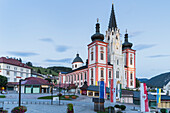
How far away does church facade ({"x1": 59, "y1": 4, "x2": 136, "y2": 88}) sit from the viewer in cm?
6103

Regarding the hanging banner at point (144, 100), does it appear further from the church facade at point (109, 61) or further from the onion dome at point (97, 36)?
the onion dome at point (97, 36)

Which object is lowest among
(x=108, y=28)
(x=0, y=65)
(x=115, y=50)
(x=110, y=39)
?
(x=0, y=65)

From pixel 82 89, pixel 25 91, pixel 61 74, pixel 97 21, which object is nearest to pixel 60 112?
pixel 82 89

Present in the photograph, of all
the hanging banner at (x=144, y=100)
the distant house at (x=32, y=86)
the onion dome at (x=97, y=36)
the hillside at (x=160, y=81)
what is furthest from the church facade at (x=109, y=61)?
the hanging banner at (x=144, y=100)

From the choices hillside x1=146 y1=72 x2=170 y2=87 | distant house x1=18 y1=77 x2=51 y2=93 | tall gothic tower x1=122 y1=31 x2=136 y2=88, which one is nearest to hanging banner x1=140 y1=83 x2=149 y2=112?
distant house x1=18 y1=77 x2=51 y2=93

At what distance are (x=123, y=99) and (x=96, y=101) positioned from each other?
67.0ft

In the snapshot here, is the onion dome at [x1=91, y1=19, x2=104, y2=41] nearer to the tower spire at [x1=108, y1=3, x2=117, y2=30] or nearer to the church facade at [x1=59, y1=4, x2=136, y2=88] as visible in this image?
the church facade at [x1=59, y1=4, x2=136, y2=88]

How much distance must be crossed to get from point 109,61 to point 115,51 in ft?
17.3

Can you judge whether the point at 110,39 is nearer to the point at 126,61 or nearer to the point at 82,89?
the point at 126,61

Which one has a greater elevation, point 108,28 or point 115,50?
point 108,28

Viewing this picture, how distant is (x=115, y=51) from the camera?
69.9 m

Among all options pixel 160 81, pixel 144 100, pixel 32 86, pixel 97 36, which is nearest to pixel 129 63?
pixel 97 36

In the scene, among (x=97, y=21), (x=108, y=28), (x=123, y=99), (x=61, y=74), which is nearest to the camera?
(x=123, y=99)

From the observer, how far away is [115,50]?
70062 millimetres
